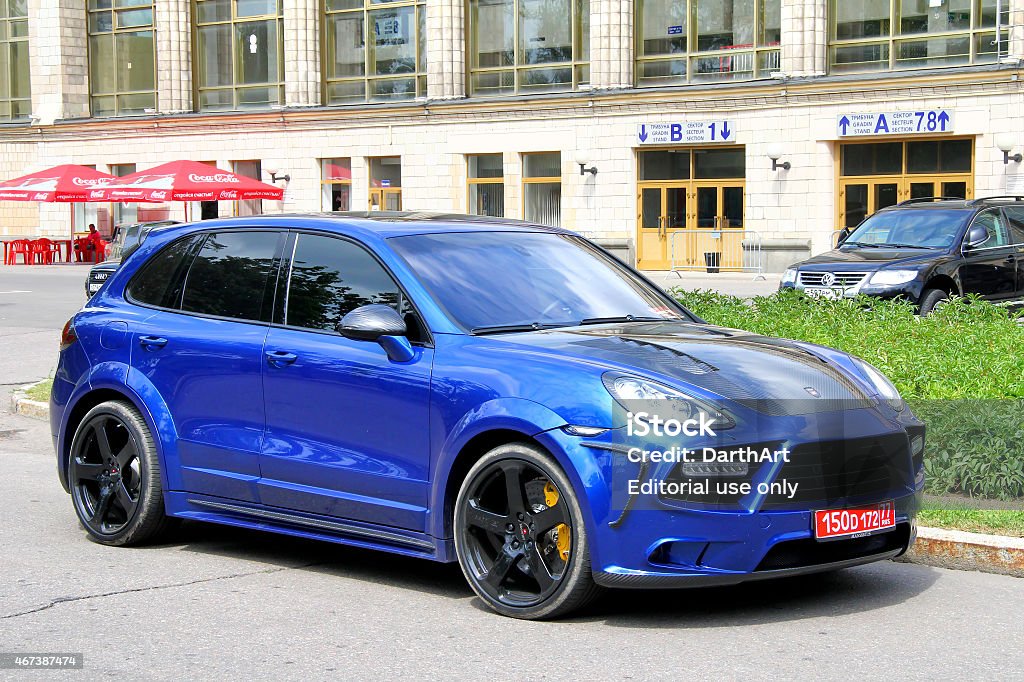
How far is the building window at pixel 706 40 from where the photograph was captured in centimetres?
4016

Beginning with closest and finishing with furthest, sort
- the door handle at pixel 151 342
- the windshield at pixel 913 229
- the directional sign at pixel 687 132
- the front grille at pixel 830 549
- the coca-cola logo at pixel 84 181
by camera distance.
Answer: the front grille at pixel 830 549
the door handle at pixel 151 342
the windshield at pixel 913 229
the directional sign at pixel 687 132
the coca-cola logo at pixel 84 181

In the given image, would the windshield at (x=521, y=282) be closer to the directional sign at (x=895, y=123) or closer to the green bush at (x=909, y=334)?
the green bush at (x=909, y=334)

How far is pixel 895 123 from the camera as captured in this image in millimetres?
37406

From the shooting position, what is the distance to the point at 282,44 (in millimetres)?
49906

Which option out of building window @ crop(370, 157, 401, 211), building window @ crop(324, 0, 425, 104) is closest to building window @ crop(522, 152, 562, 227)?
building window @ crop(324, 0, 425, 104)

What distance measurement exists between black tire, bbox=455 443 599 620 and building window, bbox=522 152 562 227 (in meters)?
38.1

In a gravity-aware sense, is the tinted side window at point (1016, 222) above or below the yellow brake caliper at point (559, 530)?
above

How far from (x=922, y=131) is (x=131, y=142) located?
97.4 ft

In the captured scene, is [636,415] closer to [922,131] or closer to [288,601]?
[288,601]

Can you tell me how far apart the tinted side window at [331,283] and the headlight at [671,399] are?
1.35 meters

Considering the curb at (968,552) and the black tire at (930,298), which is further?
the black tire at (930,298)

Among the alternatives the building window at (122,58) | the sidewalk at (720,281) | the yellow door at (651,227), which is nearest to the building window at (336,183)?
the building window at (122,58)

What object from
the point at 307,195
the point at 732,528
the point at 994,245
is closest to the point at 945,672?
the point at 732,528

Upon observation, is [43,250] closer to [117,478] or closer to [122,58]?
[122,58]
